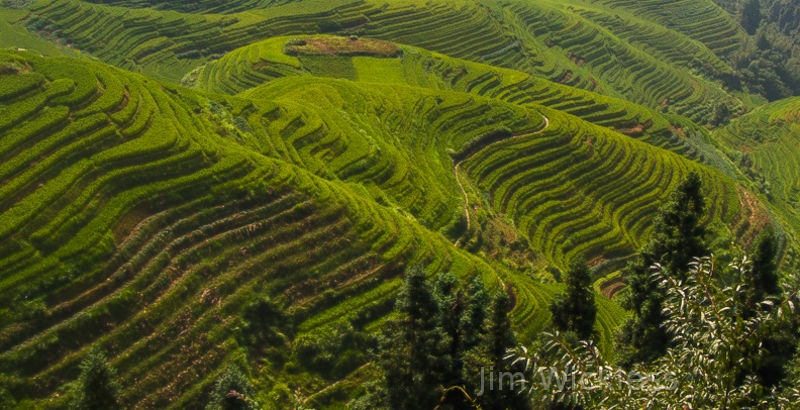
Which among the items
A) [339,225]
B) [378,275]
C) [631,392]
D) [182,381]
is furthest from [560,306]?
[182,381]

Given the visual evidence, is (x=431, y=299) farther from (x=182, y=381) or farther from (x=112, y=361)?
(x=112, y=361)

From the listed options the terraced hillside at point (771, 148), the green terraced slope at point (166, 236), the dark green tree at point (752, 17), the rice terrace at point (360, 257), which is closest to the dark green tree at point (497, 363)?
the rice terrace at point (360, 257)

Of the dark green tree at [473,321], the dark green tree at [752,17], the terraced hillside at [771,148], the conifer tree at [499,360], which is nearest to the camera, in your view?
the conifer tree at [499,360]

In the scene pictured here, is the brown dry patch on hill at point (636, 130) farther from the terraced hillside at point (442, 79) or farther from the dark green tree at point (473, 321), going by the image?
the dark green tree at point (473, 321)

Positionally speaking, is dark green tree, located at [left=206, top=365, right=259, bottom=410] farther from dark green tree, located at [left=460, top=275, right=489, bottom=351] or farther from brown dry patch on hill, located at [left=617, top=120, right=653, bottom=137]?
brown dry patch on hill, located at [left=617, top=120, right=653, bottom=137]

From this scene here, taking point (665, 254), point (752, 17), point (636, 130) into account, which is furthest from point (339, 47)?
point (752, 17)

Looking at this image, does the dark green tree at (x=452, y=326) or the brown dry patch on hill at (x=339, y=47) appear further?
the brown dry patch on hill at (x=339, y=47)

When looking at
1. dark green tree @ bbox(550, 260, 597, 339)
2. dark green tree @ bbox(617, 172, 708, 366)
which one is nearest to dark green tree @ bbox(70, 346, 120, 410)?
dark green tree @ bbox(550, 260, 597, 339)
